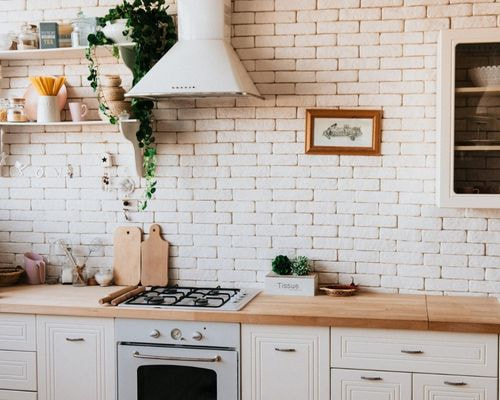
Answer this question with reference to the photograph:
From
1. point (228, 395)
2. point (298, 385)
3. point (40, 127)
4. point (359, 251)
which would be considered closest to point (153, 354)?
point (228, 395)

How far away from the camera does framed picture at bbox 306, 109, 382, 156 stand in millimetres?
3902

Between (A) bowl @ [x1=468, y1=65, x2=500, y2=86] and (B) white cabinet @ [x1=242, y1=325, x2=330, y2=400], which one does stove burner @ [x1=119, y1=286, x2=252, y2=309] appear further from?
(A) bowl @ [x1=468, y1=65, x2=500, y2=86]

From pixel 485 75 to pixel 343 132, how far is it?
780mm

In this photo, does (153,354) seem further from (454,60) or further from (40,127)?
(454,60)

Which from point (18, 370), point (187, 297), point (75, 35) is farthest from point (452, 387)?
point (75, 35)

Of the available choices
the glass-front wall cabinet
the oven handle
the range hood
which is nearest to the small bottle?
the range hood

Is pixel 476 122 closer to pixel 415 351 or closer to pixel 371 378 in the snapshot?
pixel 415 351

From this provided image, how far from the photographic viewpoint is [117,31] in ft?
12.9

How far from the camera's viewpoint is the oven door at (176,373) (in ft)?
11.5

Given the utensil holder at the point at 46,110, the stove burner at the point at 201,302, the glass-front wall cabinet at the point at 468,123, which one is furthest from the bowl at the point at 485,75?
the utensil holder at the point at 46,110

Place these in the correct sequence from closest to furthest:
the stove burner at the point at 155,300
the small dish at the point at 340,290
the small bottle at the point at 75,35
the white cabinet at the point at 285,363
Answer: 1. the white cabinet at the point at 285,363
2. the stove burner at the point at 155,300
3. the small dish at the point at 340,290
4. the small bottle at the point at 75,35

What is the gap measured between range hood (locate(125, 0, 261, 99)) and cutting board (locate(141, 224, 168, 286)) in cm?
82

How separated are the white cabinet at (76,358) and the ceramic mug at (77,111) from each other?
1.14 m

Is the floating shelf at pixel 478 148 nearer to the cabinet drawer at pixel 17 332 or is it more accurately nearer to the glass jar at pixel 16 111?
the cabinet drawer at pixel 17 332
